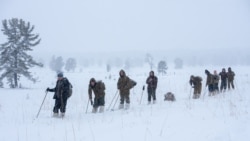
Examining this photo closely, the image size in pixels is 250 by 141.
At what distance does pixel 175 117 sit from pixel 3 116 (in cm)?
→ 795

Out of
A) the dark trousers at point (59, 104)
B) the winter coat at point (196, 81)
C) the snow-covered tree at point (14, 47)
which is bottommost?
the dark trousers at point (59, 104)

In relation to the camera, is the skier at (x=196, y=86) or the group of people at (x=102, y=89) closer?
the group of people at (x=102, y=89)

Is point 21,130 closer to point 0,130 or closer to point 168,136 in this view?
point 0,130

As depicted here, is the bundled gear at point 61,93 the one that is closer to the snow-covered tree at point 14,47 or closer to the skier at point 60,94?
Result: the skier at point 60,94

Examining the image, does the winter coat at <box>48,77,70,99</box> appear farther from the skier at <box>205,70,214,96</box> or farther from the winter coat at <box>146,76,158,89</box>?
the skier at <box>205,70,214,96</box>

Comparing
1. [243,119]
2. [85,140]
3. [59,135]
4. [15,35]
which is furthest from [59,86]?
[15,35]

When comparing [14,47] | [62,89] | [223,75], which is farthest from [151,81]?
[14,47]

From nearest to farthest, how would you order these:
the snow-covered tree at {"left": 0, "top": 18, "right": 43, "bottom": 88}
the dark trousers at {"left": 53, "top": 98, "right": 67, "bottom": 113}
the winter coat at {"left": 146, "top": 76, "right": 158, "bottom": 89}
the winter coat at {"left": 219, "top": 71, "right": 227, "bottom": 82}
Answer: the dark trousers at {"left": 53, "top": 98, "right": 67, "bottom": 113}, the winter coat at {"left": 146, "top": 76, "right": 158, "bottom": 89}, the winter coat at {"left": 219, "top": 71, "right": 227, "bottom": 82}, the snow-covered tree at {"left": 0, "top": 18, "right": 43, "bottom": 88}

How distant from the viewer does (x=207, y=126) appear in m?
8.43

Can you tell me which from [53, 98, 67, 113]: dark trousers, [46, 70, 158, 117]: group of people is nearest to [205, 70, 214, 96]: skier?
[46, 70, 158, 117]: group of people

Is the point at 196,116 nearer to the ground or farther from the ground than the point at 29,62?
nearer to the ground

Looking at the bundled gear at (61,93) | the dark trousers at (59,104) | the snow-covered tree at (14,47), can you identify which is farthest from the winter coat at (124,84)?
the snow-covered tree at (14,47)

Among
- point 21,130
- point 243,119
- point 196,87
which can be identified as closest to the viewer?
point 243,119

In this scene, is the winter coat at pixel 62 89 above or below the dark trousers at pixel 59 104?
above
